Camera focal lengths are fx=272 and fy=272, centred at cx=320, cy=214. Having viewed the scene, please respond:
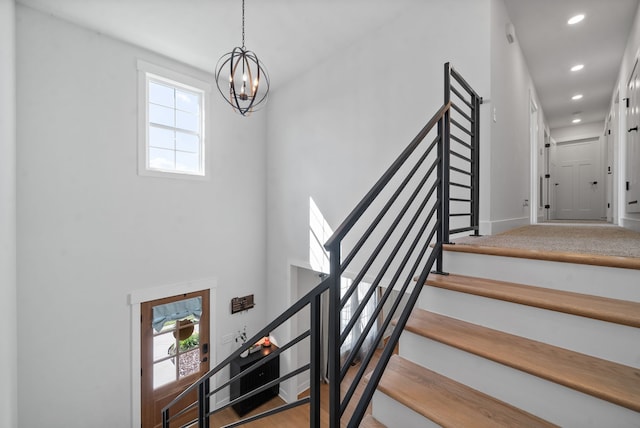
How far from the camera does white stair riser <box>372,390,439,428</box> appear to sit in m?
1.16

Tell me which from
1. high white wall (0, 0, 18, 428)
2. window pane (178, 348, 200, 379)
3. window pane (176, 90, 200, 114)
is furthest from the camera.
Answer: window pane (176, 90, 200, 114)

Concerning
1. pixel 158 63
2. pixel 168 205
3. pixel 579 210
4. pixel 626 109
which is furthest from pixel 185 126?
pixel 579 210

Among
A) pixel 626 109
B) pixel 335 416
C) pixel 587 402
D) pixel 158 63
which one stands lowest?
pixel 335 416

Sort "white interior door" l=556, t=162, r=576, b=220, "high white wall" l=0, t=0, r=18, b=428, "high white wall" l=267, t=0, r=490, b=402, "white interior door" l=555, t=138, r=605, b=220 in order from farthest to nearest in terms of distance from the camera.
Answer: "white interior door" l=556, t=162, r=576, b=220, "white interior door" l=555, t=138, r=605, b=220, "high white wall" l=267, t=0, r=490, b=402, "high white wall" l=0, t=0, r=18, b=428

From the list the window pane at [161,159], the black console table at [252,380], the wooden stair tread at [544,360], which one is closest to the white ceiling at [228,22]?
the window pane at [161,159]

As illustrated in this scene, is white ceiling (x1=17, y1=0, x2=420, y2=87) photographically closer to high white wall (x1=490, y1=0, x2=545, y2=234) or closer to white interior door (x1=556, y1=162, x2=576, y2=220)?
high white wall (x1=490, y1=0, x2=545, y2=234)

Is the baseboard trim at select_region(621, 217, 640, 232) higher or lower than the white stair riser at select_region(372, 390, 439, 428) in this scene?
higher

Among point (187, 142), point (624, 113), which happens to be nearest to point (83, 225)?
point (187, 142)

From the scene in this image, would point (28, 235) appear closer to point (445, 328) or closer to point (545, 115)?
point (445, 328)

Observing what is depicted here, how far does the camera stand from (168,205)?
383cm

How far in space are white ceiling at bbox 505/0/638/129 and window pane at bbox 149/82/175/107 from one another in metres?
4.25

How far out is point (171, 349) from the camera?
3.86 metres

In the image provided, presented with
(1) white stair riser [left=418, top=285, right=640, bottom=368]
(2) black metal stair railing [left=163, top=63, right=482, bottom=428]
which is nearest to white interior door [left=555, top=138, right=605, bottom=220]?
(2) black metal stair railing [left=163, top=63, right=482, bottom=428]

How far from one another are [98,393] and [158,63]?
14.0 feet
